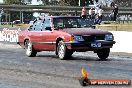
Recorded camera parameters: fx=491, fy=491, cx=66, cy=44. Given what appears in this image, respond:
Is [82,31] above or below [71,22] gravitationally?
below

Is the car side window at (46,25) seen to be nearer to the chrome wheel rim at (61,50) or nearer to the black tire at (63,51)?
the black tire at (63,51)

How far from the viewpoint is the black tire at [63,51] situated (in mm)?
16031

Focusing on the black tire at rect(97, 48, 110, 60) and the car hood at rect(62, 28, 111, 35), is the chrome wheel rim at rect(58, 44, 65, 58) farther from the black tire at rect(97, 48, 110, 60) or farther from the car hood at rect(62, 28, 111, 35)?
the black tire at rect(97, 48, 110, 60)

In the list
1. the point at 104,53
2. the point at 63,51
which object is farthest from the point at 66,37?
the point at 104,53

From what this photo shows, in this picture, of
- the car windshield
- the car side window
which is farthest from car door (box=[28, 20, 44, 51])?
the car windshield

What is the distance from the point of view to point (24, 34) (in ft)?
62.2

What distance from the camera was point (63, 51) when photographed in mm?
16109

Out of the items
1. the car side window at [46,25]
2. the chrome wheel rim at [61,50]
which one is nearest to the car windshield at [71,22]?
the car side window at [46,25]

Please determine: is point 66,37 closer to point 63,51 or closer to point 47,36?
point 63,51

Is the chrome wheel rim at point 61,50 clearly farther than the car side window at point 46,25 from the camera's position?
No

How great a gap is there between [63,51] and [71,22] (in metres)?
1.38

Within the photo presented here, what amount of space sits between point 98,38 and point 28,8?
25.5 metres

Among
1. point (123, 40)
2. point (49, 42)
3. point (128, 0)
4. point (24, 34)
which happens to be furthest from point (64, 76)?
point (128, 0)

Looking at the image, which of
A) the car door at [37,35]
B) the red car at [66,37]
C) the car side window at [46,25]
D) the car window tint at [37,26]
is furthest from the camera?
the car window tint at [37,26]
